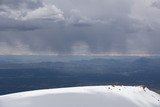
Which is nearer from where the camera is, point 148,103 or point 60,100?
point 60,100

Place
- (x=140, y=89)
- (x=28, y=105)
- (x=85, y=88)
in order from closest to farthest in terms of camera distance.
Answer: (x=28, y=105), (x=85, y=88), (x=140, y=89)

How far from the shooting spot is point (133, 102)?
68750mm

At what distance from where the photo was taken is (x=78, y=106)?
66750mm

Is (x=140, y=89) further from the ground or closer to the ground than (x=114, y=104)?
further from the ground

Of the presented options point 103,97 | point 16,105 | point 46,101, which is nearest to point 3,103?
point 16,105

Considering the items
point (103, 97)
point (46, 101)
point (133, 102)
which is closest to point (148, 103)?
point (133, 102)

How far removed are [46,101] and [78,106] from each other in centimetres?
582

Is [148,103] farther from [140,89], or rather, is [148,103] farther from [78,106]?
[78,106]

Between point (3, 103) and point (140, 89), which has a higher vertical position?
point (140, 89)

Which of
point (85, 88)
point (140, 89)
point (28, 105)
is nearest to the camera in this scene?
point (28, 105)

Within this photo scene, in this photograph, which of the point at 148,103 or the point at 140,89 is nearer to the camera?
the point at 148,103

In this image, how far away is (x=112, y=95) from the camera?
2731 inches

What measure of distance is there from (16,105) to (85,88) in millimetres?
13234

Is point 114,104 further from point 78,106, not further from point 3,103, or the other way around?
point 3,103
